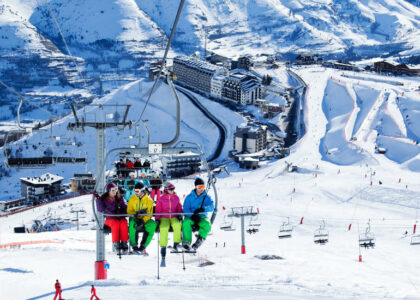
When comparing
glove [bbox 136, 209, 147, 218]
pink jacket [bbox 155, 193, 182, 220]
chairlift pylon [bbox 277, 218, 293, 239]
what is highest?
pink jacket [bbox 155, 193, 182, 220]

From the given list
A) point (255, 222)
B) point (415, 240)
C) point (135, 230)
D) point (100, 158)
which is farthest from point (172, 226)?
point (255, 222)

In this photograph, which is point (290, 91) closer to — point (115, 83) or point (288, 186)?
point (288, 186)

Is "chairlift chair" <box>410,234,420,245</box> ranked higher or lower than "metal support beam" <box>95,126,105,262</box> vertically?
lower

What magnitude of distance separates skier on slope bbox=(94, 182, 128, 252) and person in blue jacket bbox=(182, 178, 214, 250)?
1.39m

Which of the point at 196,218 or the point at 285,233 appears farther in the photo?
the point at 285,233

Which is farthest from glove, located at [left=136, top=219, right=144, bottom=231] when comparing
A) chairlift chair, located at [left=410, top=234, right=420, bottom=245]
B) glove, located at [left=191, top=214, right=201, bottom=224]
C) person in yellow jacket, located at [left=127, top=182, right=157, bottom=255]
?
chairlift chair, located at [left=410, top=234, right=420, bottom=245]

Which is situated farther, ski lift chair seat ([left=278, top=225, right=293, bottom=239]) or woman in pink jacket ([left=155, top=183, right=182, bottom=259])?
ski lift chair seat ([left=278, top=225, right=293, bottom=239])

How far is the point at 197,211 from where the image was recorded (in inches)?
385

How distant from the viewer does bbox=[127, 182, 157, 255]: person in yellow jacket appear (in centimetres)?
1002

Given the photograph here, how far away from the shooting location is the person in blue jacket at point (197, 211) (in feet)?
32.1

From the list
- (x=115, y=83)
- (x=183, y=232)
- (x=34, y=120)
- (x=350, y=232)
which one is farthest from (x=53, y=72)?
(x=183, y=232)

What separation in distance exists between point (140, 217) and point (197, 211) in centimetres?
126

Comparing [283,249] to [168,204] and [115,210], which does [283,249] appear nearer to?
[168,204]

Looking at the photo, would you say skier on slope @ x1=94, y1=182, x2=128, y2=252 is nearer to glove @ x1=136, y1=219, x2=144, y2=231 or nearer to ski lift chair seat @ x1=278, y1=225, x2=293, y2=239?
glove @ x1=136, y1=219, x2=144, y2=231
